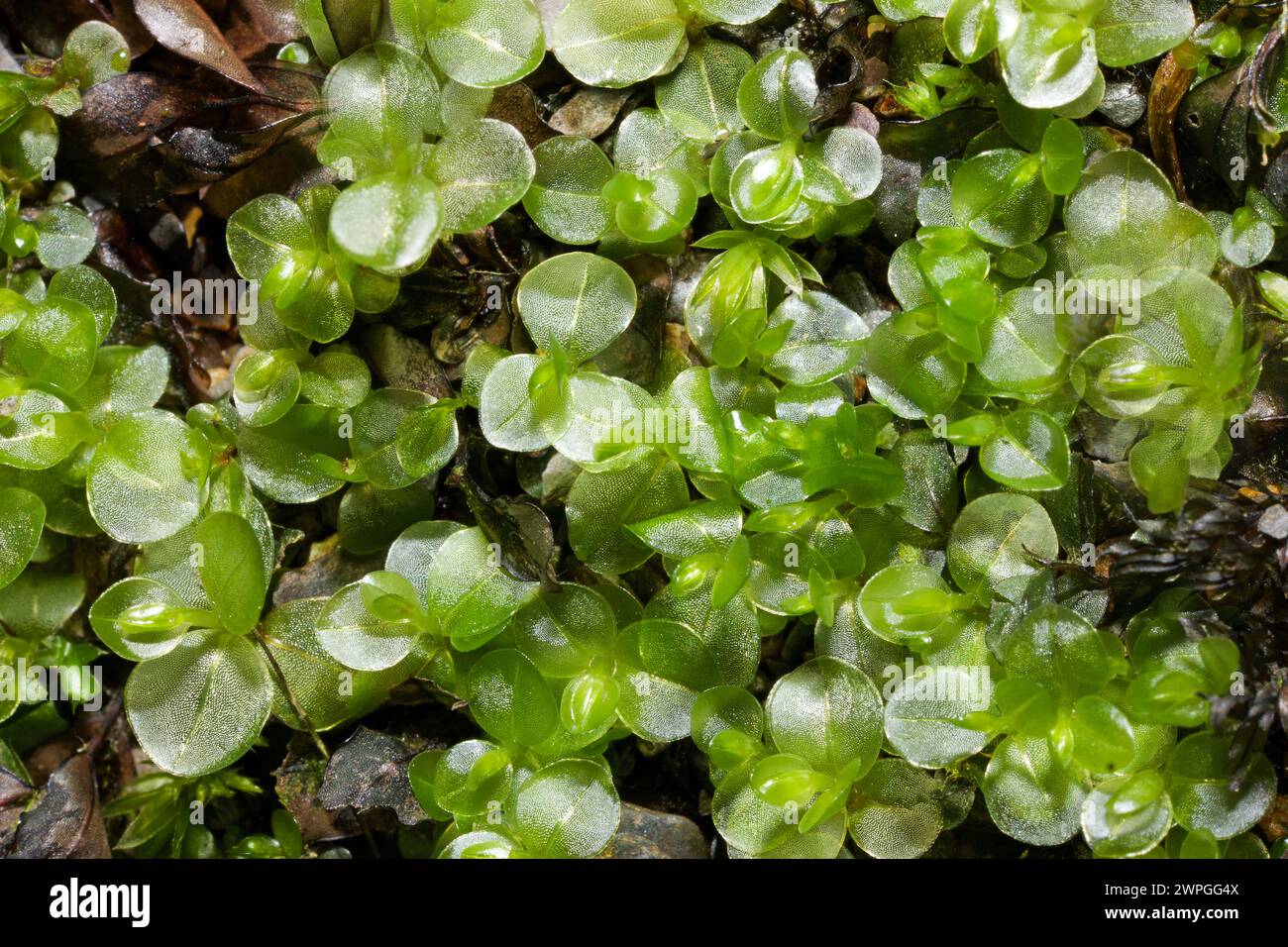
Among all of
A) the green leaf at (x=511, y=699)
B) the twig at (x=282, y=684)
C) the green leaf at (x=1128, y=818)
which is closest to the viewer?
the green leaf at (x=1128, y=818)

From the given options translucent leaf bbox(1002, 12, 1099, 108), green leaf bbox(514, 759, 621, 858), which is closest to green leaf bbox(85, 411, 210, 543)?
green leaf bbox(514, 759, 621, 858)

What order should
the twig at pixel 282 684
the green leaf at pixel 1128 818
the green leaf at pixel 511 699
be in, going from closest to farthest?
1. the green leaf at pixel 1128 818
2. the green leaf at pixel 511 699
3. the twig at pixel 282 684

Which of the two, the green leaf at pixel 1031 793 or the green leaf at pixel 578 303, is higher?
the green leaf at pixel 578 303

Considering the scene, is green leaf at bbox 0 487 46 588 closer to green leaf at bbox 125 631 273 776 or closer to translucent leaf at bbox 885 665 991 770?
green leaf at bbox 125 631 273 776

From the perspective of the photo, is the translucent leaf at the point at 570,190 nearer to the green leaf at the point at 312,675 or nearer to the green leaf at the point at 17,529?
the green leaf at the point at 312,675

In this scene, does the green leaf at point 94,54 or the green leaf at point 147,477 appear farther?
the green leaf at point 94,54

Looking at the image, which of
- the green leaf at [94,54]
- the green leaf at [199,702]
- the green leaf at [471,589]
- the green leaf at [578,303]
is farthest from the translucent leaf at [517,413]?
the green leaf at [94,54]
